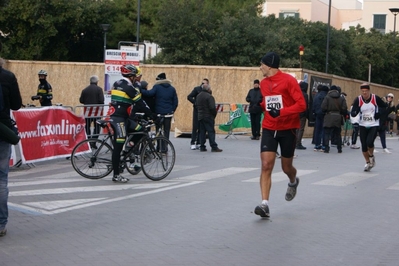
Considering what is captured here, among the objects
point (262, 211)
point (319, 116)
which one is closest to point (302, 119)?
point (319, 116)

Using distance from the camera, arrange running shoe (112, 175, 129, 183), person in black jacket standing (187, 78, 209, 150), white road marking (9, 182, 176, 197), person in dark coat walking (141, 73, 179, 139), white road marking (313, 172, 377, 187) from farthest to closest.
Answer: person in black jacket standing (187, 78, 209, 150), person in dark coat walking (141, 73, 179, 139), white road marking (313, 172, 377, 187), running shoe (112, 175, 129, 183), white road marking (9, 182, 176, 197)

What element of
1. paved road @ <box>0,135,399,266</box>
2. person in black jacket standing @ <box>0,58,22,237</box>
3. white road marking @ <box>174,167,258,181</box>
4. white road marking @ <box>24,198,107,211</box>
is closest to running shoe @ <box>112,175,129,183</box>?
paved road @ <box>0,135,399,266</box>

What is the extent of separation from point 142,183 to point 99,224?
3948 millimetres

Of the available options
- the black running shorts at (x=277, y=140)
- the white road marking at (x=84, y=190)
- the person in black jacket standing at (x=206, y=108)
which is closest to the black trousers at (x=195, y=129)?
the person in black jacket standing at (x=206, y=108)

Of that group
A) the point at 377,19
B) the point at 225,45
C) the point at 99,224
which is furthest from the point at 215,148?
the point at 377,19

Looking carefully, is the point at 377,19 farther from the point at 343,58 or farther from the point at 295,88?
the point at 295,88

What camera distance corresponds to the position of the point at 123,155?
12883 mm

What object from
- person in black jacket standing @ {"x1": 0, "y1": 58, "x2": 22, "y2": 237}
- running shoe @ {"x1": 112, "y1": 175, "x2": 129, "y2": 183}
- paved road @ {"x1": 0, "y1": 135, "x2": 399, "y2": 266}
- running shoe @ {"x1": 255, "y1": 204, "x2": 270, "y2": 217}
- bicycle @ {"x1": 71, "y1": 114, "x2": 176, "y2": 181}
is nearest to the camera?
paved road @ {"x1": 0, "y1": 135, "x2": 399, "y2": 266}

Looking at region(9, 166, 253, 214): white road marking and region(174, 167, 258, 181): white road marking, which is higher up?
region(9, 166, 253, 214): white road marking

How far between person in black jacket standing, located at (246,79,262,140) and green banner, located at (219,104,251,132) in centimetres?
139

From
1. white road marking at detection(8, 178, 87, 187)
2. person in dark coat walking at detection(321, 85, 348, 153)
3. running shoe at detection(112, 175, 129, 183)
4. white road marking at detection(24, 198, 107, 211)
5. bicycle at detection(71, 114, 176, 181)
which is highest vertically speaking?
person in dark coat walking at detection(321, 85, 348, 153)

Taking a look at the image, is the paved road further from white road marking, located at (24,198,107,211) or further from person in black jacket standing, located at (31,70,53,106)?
person in black jacket standing, located at (31,70,53,106)

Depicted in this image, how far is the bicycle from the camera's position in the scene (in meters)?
12.9

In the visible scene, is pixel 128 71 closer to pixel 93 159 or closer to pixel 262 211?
pixel 93 159
